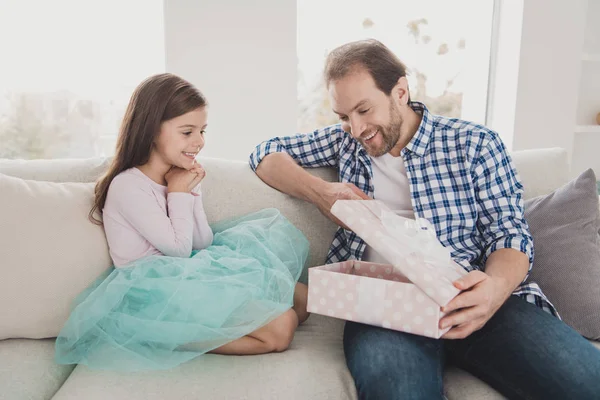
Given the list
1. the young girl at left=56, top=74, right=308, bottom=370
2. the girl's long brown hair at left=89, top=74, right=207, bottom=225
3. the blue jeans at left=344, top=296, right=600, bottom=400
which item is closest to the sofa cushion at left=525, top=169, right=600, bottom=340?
the blue jeans at left=344, top=296, right=600, bottom=400

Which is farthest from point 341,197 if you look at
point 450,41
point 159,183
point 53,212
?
point 450,41

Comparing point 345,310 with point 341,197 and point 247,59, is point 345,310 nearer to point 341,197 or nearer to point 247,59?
point 341,197

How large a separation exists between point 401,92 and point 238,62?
1.23 meters

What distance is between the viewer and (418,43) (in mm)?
3305

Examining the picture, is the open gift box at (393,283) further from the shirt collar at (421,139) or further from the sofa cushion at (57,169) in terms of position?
the sofa cushion at (57,169)

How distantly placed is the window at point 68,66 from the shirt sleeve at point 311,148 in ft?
4.06

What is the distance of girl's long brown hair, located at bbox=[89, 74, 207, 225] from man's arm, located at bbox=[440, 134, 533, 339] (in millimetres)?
884

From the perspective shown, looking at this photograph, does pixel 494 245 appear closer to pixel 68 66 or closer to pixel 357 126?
pixel 357 126

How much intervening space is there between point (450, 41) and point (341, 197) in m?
2.10

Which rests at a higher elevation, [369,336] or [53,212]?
[53,212]

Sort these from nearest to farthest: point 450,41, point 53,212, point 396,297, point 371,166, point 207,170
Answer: point 396,297 < point 53,212 < point 371,166 < point 207,170 < point 450,41

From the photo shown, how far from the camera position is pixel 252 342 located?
1.47 m

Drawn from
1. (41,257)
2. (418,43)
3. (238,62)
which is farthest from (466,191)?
(418,43)

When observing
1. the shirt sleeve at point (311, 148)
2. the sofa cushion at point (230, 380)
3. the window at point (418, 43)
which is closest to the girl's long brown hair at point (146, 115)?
the shirt sleeve at point (311, 148)
